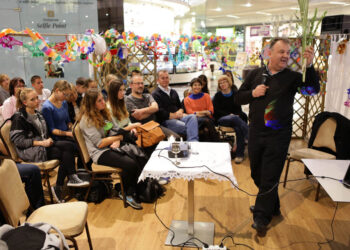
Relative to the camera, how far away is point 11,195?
185 centimetres

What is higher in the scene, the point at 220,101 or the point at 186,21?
the point at 186,21

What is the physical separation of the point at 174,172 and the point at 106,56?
2967mm

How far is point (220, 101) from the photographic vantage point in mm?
4297

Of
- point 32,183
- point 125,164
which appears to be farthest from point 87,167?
point 32,183

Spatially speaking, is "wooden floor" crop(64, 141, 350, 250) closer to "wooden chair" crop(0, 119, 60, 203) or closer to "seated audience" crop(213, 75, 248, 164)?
"wooden chair" crop(0, 119, 60, 203)

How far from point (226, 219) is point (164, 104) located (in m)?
1.79

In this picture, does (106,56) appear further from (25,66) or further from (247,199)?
(247,199)

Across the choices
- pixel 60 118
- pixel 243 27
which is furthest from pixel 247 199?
pixel 243 27

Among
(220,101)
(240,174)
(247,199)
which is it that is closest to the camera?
(247,199)

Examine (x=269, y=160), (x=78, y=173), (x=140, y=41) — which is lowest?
(x=78, y=173)

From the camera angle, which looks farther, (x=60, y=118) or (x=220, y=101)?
(x=220, y=101)

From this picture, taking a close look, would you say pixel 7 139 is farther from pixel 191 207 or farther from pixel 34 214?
pixel 191 207

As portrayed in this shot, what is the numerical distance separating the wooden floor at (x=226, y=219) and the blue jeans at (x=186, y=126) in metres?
0.68

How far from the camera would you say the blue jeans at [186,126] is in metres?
3.77
